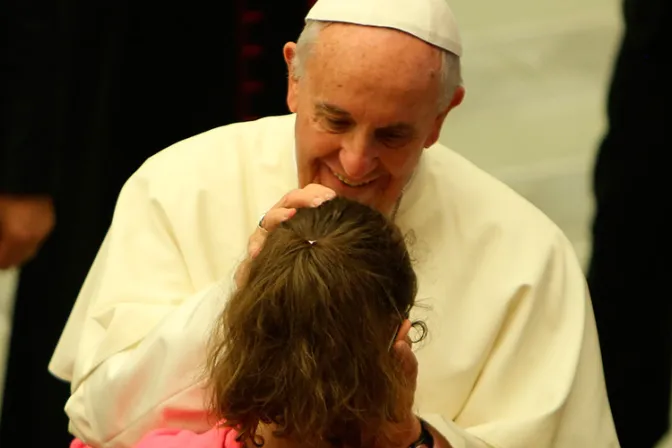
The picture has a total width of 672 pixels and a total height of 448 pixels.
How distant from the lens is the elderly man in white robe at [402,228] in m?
2.83

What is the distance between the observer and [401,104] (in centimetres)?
288

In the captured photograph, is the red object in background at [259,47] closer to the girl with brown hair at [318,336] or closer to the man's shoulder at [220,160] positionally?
the man's shoulder at [220,160]

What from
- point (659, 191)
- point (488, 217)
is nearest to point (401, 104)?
point (488, 217)

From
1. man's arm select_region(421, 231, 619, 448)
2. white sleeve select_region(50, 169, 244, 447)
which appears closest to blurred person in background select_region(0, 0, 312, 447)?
white sleeve select_region(50, 169, 244, 447)

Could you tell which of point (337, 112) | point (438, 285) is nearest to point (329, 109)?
point (337, 112)

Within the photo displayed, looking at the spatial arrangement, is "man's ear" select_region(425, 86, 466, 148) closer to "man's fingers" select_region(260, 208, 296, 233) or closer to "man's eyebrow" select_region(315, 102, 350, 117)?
"man's eyebrow" select_region(315, 102, 350, 117)

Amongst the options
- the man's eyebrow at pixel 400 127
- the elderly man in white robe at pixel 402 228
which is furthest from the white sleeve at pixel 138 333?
the man's eyebrow at pixel 400 127

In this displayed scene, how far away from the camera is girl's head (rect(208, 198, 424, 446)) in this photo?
221 centimetres

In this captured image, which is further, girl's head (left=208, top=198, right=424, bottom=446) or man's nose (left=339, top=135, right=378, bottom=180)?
man's nose (left=339, top=135, right=378, bottom=180)

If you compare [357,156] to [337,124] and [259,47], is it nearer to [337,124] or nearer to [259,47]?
[337,124]

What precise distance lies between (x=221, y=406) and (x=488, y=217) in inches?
44.5

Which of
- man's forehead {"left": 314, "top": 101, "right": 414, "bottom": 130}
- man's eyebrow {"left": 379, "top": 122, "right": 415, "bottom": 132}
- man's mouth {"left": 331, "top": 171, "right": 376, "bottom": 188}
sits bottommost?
man's mouth {"left": 331, "top": 171, "right": 376, "bottom": 188}

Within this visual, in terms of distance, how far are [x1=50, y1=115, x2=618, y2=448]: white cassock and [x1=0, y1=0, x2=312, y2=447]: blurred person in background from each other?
79 centimetres

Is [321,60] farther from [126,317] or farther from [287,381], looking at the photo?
[287,381]
